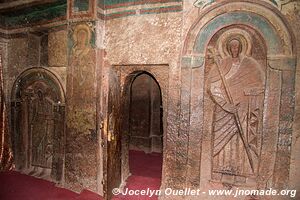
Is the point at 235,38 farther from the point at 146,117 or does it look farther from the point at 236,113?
the point at 146,117

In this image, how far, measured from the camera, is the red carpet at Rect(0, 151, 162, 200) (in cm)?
407

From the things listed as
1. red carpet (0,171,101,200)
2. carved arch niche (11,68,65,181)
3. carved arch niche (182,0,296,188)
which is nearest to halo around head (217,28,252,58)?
carved arch niche (182,0,296,188)

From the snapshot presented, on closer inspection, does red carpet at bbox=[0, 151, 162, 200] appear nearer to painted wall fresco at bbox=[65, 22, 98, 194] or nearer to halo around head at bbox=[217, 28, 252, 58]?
painted wall fresco at bbox=[65, 22, 98, 194]

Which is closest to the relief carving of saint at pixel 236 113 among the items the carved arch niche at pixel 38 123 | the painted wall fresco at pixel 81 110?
the painted wall fresco at pixel 81 110

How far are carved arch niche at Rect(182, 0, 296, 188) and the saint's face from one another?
48mm

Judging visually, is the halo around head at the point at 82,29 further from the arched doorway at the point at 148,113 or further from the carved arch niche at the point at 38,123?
the arched doorway at the point at 148,113

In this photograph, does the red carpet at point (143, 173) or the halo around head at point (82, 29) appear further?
the red carpet at point (143, 173)

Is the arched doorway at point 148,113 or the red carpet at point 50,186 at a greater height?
the arched doorway at point 148,113

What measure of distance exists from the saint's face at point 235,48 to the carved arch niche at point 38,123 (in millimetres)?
3469

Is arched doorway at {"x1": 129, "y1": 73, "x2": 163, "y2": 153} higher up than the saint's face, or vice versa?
the saint's face

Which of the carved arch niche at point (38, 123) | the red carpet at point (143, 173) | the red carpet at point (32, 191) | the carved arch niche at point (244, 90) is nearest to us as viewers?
the carved arch niche at point (244, 90)

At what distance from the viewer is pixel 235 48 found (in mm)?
3525

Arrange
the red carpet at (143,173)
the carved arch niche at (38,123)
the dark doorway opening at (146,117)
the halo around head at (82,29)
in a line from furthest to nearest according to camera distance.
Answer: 1. the dark doorway opening at (146,117)
2. the carved arch niche at (38,123)
3. the red carpet at (143,173)
4. the halo around head at (82,29)

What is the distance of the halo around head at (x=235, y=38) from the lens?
3486 millimetres
